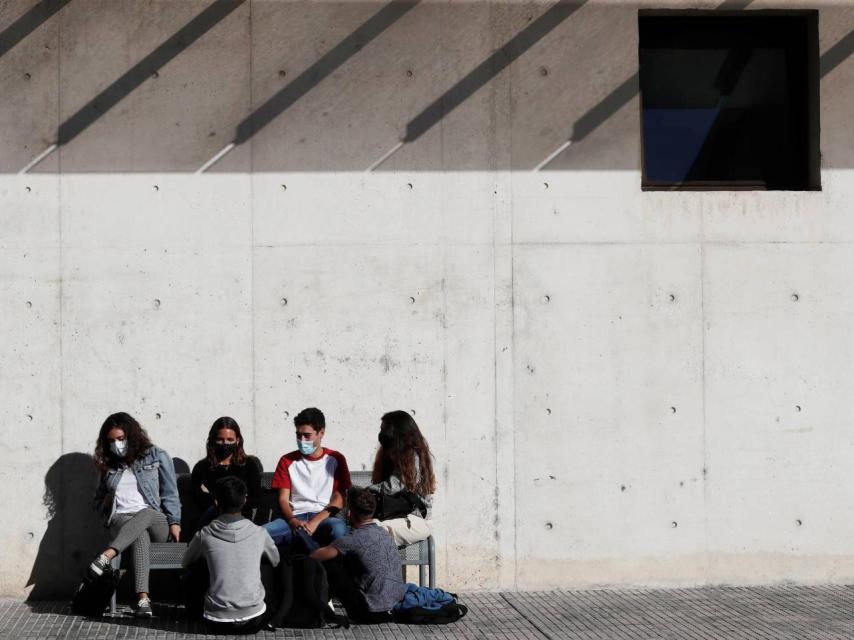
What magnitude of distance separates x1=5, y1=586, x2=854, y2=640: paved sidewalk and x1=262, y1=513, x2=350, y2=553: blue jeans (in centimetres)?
71

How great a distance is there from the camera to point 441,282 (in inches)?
372

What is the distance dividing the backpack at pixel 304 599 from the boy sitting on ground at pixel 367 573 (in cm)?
9

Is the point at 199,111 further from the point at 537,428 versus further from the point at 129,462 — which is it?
the point at 537,428

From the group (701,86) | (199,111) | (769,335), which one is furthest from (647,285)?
(199,111)

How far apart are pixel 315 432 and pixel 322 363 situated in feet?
2.33

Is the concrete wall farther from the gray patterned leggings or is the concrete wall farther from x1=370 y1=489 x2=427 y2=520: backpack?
x1=370 y1=489 x2=427 y2=520: backpack

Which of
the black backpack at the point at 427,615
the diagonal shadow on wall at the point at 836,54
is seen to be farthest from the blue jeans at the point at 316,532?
the diagonal shadow on wall at the point at 836,54

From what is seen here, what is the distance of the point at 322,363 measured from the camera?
934cm

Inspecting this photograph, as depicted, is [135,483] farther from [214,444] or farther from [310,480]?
[310,480]

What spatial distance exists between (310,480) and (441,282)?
1.78m

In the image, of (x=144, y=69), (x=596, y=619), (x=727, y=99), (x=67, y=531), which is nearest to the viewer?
(x=596, y=619)

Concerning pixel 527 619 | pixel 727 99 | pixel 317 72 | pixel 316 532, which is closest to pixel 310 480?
pixel 316 532

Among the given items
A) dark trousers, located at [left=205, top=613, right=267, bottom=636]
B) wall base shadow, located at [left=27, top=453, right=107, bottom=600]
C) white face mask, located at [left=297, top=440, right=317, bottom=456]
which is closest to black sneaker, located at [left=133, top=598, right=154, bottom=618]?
dark trousers, located at [left=205, top=613, right=267, bottom=636]

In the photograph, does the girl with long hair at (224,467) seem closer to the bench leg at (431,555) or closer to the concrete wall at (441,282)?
the concrete wall at (441,282)
